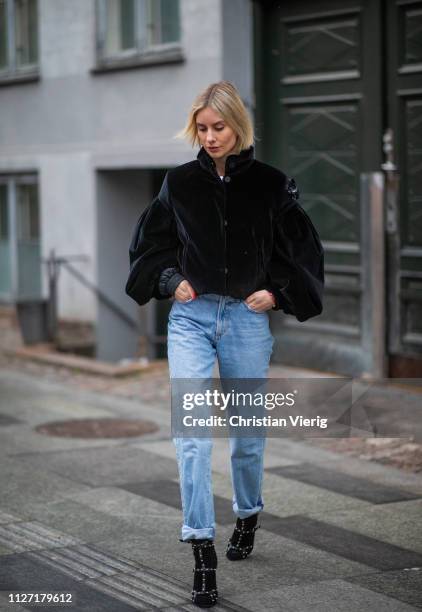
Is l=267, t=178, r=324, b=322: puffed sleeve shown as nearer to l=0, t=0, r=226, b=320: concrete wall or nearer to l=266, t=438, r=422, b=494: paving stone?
l=266, t=438, r=422, b=494: paving stone

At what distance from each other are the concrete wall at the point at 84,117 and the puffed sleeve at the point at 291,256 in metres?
6.23

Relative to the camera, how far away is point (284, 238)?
5.04m

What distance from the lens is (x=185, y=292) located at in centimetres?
492

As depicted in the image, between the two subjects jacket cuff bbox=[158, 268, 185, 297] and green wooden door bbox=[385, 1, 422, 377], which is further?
green wooden door bbox=[385, 1, 422, 377]

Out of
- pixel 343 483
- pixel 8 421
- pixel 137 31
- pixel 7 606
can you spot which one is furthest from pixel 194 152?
pixel 7 606

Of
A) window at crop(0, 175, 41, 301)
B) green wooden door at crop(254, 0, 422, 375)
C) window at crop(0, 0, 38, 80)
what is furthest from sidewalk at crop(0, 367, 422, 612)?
window at crop(0, 0, 38, 80)

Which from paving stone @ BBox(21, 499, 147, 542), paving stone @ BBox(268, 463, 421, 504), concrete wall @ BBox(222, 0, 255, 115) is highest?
concrete wall @ BBox(222, 0, 255, 115)

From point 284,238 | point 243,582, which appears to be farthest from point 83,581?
point 284,238

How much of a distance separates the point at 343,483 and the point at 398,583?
1.91 meters

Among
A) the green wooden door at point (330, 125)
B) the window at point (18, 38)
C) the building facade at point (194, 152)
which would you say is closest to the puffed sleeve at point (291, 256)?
the building facade at point (194, 152)

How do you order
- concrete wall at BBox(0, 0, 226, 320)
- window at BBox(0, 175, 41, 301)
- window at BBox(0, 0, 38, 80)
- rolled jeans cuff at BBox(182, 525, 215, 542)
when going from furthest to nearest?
window at BBox(0, 175, 41, 301) < window at BBox(0, 0, 38, 80) < concrete wall at BBox(0, 0, 226, 320) < rolled jeans cuff at BBox(182, 525, 215, 542)

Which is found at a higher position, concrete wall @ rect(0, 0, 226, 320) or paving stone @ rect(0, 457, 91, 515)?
concrete wall @ rect(0, 0, 226, 320)

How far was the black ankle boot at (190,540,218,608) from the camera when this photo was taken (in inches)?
184

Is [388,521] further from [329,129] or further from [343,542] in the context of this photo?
[329,129]
